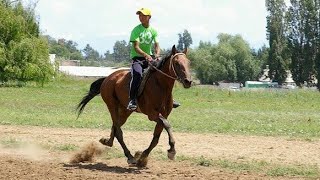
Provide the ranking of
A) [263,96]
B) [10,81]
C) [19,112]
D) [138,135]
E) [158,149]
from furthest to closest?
[10,81] < [263,96] < [19,112] < [138,135] < [158,149]

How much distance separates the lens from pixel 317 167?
13.4 m

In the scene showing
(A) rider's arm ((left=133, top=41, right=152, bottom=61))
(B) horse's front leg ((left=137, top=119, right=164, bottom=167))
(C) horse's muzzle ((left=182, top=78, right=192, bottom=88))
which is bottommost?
(B) horse's front leg ((left=137, top=119, right=164, bottom=167))

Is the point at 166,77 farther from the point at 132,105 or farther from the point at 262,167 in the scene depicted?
the point at 262,167

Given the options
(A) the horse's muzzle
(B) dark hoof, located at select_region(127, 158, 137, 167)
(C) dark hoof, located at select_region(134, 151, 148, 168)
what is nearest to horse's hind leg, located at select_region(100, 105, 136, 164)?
(B) dark hoof, located at select_region(127, 158, 137, 167)

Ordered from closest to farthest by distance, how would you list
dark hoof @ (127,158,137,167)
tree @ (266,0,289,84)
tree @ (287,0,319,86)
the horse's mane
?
the horse's mane < dark hoof @ (127,158,137,167) < tree @ (287,0,319,86) < tree @ (266,0,289,84)

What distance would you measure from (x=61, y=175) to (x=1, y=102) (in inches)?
1033

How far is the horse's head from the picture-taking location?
12.1m

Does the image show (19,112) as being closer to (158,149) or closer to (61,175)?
(158,149)

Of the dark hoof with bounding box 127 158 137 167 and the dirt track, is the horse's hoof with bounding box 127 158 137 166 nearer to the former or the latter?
the dark hoof with bounding box 127 158 137 167

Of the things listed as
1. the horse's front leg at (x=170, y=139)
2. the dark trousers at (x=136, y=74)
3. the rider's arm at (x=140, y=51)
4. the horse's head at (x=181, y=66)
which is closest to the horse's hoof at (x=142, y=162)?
the horse's front leg at (x=170, y=139)

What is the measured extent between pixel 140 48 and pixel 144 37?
26 cm

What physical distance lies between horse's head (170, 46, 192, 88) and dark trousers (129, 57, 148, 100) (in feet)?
3.35

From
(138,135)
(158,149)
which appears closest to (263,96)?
(138,135)

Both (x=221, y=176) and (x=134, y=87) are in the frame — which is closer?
(x=221, y=176)
